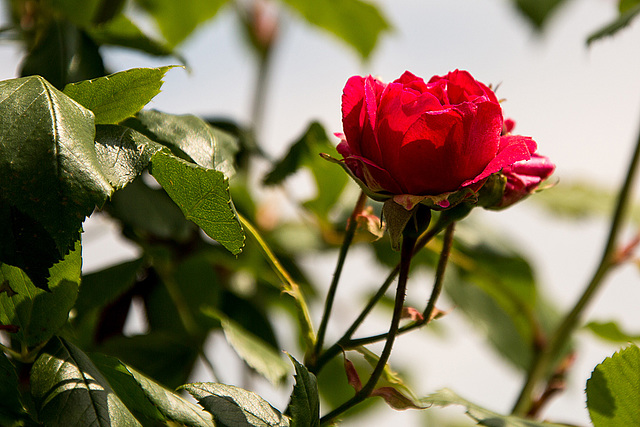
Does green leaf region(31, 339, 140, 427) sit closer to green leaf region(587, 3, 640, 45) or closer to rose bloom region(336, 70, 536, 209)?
rose bloom region(336, 70, 536, 209)

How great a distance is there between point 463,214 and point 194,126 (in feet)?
0.51

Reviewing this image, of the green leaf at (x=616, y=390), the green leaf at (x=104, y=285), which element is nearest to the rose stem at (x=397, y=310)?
the green leaf at (x=616, y=390)

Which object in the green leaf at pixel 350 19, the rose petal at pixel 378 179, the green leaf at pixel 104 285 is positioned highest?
the green leaf at pixel 350 19

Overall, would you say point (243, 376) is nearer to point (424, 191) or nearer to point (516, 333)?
point (516, 333)

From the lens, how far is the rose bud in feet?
1.09

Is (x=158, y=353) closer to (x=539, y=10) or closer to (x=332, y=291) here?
(x=332, y=291)

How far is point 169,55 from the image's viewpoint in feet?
1.68

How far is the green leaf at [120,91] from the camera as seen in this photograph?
0.32m

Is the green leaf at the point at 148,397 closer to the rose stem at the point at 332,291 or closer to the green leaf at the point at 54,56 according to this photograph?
the rose stem at the point at 332,291

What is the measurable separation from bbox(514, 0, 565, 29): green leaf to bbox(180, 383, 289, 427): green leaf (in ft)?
1.85

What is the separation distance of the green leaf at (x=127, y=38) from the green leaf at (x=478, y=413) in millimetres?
335

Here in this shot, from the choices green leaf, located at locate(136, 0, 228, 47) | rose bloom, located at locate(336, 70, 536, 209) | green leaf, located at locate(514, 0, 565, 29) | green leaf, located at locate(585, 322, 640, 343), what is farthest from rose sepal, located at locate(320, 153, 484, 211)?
green leaf, located at locate(136, 0, 228, 47)

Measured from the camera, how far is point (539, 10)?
2.32 ft

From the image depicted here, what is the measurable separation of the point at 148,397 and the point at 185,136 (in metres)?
0.14
